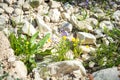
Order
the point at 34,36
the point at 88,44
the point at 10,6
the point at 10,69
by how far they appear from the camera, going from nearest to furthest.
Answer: the point at 10,69
the point at 34,36
the point at 88,44
the point at 10,6

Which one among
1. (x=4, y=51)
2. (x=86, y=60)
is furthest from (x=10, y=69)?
(x=86, y=60)

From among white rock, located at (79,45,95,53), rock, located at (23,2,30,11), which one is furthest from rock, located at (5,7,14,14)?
white rock, located at (79,45,95,53)

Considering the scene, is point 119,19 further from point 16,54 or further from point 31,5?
point 16,54

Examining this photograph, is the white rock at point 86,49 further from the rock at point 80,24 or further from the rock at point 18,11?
the rock at point 18,11

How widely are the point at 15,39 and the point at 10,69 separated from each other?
75 cm

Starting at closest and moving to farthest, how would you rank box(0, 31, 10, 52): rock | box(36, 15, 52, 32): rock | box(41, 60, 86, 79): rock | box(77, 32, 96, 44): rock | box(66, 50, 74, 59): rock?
box(0, 31, 10, 52): rock → box(41, 60, 86, 79): rock → box(66, 50, 74, 59): rock → box(77, 32, 96, 44): rock → box(36, 15, 52, 32): rock

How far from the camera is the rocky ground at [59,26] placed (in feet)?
13.0

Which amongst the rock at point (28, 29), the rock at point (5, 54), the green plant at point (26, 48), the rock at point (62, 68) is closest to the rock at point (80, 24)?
the rock at point (28, 29)

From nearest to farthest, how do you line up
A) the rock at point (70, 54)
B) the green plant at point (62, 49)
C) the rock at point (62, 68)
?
the rock at point (62, 68)
the green plant at point (62, 49)
the rock at point (70, 54)

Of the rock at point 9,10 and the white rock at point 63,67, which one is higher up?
the rock at point 9,10

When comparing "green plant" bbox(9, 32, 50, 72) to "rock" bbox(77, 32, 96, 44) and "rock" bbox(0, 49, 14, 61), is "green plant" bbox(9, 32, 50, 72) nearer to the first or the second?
"rock" bbox(0, 49, 14, 61)

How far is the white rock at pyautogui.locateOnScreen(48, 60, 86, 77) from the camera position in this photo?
13.4ft

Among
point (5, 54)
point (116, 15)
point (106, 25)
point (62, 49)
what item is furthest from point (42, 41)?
point (116, 15)

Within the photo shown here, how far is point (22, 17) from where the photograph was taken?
5.09 meters
